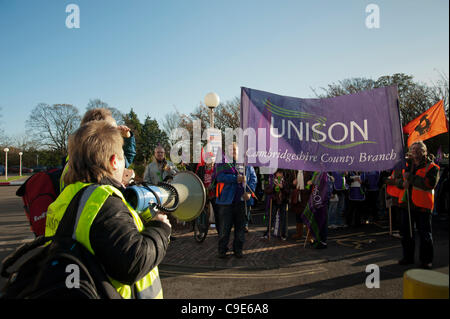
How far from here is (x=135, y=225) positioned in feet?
4.14

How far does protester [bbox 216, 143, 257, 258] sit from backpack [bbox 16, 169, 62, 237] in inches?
126

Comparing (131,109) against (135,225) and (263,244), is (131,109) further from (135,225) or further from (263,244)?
(135,225)

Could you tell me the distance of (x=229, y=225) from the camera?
5.25 metres

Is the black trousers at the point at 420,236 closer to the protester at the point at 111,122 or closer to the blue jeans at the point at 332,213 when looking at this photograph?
the blue jeans at the point at 332,213

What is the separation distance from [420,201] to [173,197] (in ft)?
14.2

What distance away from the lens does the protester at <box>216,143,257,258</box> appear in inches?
205

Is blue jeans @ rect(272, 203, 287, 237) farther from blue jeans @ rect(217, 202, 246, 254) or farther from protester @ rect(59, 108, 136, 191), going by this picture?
protester @ rect(59, 108, 136, 191)

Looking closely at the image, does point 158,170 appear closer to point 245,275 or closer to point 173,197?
point 245,275

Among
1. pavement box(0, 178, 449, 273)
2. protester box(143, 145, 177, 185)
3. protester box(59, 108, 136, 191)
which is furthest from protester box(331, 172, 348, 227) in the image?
protester box(59, 108, 136, 191)

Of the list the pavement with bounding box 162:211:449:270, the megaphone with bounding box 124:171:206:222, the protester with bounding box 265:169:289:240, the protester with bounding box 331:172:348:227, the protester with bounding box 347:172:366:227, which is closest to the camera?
the megaphone with bounding box 124:171:206:222

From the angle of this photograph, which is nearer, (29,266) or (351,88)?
(29,266)

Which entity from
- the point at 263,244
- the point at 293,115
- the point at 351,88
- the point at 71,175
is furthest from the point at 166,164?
the point at 351,88

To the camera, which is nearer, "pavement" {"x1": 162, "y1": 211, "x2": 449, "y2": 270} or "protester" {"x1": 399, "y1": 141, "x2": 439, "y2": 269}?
"protester" {"x1": 399, "y1": 141, "x2": 439, "y2": 269}
